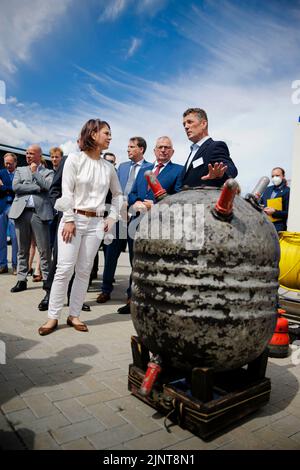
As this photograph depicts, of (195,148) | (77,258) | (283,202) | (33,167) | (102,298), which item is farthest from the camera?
(283,202)

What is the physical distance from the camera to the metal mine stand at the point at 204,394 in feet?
6.77

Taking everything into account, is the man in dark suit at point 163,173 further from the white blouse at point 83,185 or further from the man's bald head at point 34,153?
the man's bald head at point 34,153

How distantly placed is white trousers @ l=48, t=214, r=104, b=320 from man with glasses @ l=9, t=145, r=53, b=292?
1823 mm

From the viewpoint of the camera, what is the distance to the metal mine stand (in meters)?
2.06

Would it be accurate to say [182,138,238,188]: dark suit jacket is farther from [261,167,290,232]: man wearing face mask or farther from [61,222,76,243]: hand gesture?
[261,167,290,232]: man wearing face mask

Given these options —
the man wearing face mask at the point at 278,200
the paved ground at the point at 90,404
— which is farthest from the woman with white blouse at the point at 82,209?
the man wearing face mask at the point at 278,200

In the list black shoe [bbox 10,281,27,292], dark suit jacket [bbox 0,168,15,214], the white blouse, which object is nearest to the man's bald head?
black shoe [bbox 10,281,27,292]

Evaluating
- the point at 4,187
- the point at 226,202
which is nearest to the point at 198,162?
the point at 226,202

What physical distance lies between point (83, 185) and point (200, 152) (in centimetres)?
126

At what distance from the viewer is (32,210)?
578 centimetres

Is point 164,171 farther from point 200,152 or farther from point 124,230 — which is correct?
point 200,152
